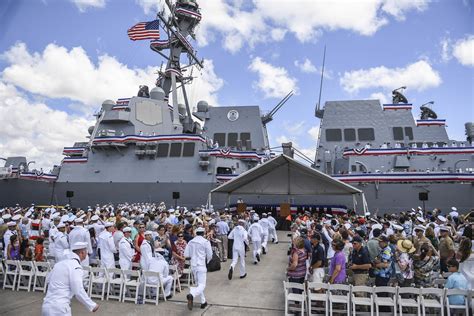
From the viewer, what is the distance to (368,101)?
21438 mm

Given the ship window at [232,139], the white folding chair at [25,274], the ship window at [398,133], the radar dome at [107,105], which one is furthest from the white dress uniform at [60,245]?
the ship window at [398,133]

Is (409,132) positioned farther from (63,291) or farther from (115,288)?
Answer: (63,291)

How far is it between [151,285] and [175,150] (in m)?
16.1

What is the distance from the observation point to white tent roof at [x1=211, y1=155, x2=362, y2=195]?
44.3ft

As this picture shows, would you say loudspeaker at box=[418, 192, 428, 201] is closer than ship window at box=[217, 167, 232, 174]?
Yes

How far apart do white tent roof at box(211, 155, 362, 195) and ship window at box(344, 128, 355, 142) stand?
7069 mm

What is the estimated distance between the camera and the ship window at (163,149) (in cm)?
2172

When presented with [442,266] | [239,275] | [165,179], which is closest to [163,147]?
[165,179]

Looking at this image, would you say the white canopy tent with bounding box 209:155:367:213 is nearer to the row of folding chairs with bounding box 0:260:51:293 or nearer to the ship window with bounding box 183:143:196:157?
the ship window with bounding box 183:143:196:157

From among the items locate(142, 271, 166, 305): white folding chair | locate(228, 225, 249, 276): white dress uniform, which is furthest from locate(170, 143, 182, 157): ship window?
locate(142, 271, 166, 305): white folding chair

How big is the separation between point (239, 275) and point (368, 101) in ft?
57.5

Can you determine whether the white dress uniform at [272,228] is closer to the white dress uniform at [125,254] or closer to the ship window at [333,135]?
the white dress uniform at [125,254]

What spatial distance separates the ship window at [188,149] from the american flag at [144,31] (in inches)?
380

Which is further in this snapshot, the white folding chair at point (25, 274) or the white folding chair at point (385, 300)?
the white folding chair at point (25, 274)
